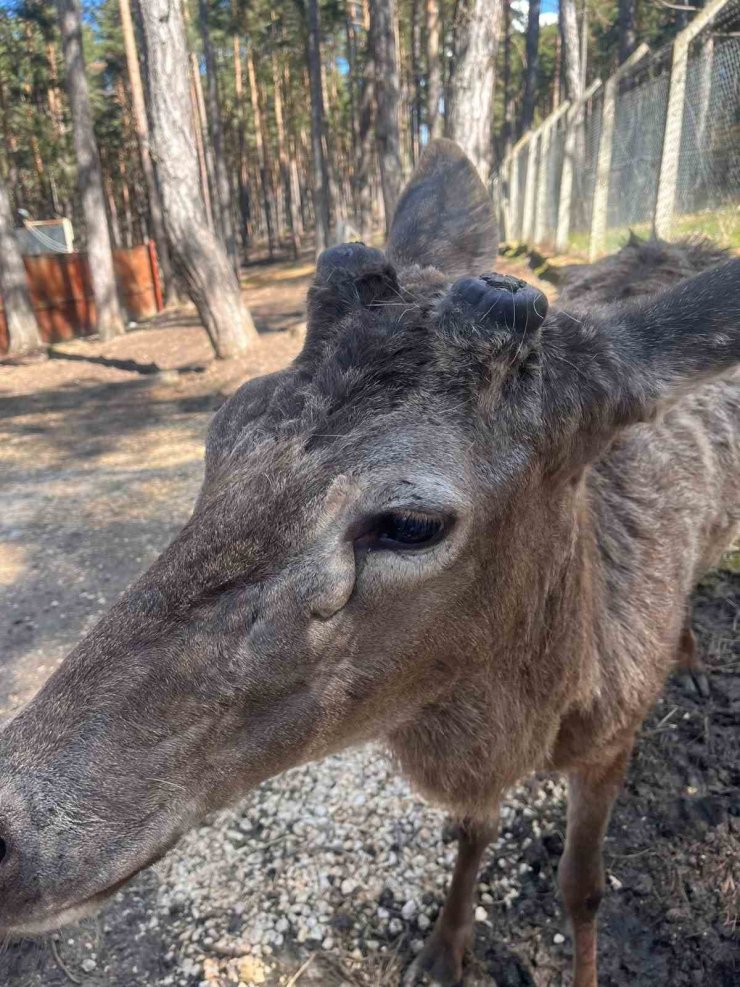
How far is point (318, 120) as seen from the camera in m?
24.6

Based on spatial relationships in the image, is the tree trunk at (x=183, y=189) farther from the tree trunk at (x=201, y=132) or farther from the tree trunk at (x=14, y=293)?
→ the tree trunk at (x=201, y=132)

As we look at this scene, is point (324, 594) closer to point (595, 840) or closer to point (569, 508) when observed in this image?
point (569, 508)

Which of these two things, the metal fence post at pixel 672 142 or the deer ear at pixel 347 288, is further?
the metal fence post at pixel 672 142

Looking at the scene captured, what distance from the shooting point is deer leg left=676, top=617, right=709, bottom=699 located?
4.89 metres

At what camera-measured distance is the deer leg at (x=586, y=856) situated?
3176mm

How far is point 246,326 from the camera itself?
14.3 meters

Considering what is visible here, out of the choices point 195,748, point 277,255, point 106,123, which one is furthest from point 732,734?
point 277,255

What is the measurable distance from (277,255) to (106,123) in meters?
14.0

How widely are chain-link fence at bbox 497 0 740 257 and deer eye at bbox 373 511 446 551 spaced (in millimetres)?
8402

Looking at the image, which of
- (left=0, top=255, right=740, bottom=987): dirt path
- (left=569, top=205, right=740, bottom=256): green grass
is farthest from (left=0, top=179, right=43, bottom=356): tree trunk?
(left=569, top=205, right=740, bottom=256): green grass

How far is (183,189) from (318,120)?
13.5 m

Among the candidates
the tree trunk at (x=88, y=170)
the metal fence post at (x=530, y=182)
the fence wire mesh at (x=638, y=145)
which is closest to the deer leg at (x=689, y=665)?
the fence wire mesh at (x=638, y=145)

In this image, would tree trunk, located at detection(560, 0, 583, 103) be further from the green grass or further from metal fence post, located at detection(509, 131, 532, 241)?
the green grass

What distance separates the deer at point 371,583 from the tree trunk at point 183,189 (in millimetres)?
11712
